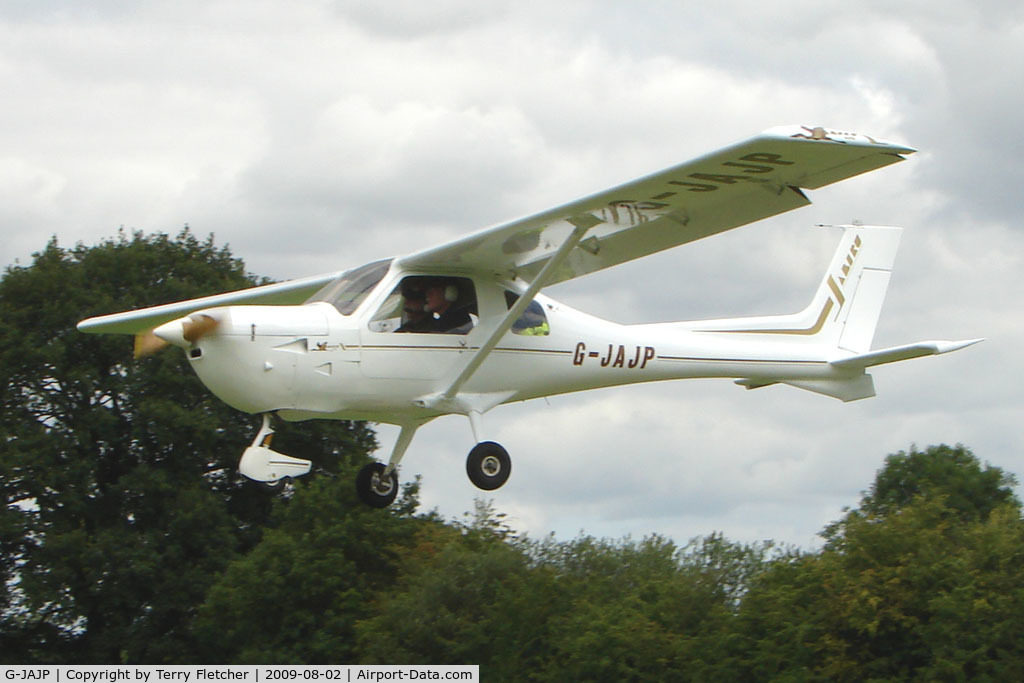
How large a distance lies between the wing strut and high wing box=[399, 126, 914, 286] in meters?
0.05

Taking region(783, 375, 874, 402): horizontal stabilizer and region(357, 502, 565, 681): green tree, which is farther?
region(357, 502, 565, 681): green tree

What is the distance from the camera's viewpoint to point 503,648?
30.4m

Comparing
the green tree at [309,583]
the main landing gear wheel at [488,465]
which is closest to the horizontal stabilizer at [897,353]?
the main landing gear wheel at [488,465]

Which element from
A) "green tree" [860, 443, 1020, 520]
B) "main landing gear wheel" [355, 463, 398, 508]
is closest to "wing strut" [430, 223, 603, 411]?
"main landing gear wheel" [355, 463, 398, 508]

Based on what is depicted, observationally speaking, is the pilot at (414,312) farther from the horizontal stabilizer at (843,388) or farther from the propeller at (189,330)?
the horizontal stabilizer at (843,388)

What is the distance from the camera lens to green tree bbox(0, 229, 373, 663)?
3481cm

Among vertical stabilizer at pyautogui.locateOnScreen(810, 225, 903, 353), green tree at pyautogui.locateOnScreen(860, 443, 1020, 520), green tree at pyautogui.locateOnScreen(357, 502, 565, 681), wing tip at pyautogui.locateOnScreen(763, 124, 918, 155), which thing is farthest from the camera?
green tree at pyautogui.locateOnScreen(860, 443, 1020, 520)

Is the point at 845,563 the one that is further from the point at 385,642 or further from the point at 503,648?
the point at 385,642

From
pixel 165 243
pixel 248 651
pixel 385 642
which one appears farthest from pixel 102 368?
pixel 385 642

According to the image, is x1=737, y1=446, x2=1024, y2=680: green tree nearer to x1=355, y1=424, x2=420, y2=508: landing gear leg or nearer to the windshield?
x1=355, y1=424, x2=420, y2=508: landing gear leg

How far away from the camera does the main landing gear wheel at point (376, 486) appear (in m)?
14.3

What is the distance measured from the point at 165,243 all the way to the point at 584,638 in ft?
57.3

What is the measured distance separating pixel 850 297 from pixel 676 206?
16.8ft

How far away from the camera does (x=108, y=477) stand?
118 ft
